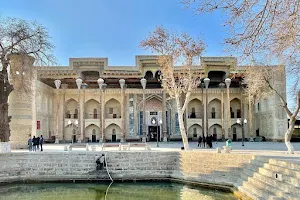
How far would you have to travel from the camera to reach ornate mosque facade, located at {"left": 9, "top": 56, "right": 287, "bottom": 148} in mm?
32250

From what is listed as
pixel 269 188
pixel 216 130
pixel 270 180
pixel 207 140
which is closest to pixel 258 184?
pixel 270 180

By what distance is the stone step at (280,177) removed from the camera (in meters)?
8.80

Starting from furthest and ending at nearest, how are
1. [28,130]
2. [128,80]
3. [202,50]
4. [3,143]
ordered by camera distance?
[128,80]
[28,130]
[202,50]
[3,143]

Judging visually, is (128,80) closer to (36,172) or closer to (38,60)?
(38,60)

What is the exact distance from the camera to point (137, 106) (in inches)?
1368

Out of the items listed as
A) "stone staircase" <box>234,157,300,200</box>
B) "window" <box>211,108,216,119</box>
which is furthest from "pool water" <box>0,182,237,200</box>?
"window" <box>211,108,216,119</box>

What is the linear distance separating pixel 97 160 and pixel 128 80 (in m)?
20.3

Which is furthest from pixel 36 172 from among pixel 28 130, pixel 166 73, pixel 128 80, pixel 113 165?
pixel 128 80

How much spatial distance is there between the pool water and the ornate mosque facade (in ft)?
56.1

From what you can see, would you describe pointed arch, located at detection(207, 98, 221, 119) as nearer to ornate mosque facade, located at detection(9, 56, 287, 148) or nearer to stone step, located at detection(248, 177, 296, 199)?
ornate mosque facade, located at detection(9, 56, 287, 148)

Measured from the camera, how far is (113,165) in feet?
52.3

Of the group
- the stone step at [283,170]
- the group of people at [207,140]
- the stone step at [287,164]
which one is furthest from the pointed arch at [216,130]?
the stone step at [287,164]

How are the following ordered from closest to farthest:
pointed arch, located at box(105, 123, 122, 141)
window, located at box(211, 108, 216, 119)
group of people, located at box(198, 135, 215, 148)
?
group of people, located at box(198, 135, 215, 148) → pointed arch, located at box(105, 123, 122, 141) → window, located at box(211, 108, 216, 119)

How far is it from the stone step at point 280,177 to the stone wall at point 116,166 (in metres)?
3.36
